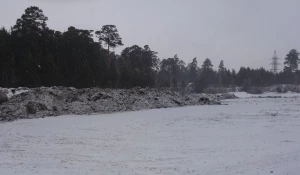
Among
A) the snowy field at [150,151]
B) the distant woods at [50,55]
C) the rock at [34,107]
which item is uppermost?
the distant woods at [50,55]

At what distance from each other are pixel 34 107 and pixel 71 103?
3547 millimetres

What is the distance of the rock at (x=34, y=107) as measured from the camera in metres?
21.2

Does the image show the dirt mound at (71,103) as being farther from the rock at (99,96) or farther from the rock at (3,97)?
the rock at (3,97)

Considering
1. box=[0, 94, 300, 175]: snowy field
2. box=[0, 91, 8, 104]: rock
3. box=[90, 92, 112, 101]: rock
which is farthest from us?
box=[90, 92, 112, 101]: rock

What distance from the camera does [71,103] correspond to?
24.3m

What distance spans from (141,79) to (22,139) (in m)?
46.0

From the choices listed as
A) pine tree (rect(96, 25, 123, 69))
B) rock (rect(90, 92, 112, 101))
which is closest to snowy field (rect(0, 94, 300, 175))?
rock (rect(90, 92, 112, 101))

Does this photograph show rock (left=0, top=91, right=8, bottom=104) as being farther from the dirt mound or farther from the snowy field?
the snowy field

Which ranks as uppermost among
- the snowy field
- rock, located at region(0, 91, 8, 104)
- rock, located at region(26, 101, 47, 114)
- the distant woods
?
the distant woods

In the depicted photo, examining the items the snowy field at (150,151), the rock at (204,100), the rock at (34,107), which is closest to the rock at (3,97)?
the rock at (34,107)

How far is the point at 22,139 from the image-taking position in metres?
12.1

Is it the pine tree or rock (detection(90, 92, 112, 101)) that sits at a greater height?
the pine tree

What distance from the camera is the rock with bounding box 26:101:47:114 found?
69.5 ft

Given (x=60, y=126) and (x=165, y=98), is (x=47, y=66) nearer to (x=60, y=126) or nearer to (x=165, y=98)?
(x=165, y=98)
